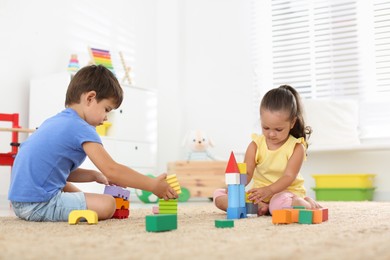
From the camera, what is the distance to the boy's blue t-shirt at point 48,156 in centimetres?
136

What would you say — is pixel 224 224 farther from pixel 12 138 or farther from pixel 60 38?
pixel 60 38

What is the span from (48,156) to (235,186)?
1.69 feet

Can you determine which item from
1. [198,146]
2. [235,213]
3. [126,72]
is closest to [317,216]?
[235,213]

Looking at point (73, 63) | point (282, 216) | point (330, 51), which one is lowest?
point (282, 216)

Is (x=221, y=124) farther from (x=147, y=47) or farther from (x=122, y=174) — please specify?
(x=122, y=174)

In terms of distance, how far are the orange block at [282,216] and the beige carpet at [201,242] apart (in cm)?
5

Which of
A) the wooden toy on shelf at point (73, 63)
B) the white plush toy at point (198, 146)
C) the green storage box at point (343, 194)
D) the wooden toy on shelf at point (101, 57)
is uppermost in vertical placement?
the wooden toy on shelf at point (101, 57)

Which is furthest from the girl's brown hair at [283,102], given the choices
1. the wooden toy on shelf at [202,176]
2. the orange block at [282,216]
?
the wooden toy on shelf at [202,176]

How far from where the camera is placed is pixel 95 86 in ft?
4.66

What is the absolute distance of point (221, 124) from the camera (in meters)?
3.72

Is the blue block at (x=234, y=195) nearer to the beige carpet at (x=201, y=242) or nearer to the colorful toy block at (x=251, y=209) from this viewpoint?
the colorful toy block at (x=251, y=209)

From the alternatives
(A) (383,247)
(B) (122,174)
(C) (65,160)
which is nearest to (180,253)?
(A) (383,247)

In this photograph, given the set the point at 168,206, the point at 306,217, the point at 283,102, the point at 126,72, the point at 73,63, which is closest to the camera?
the point at 306,217

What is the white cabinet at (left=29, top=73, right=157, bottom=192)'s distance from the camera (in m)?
2.74
